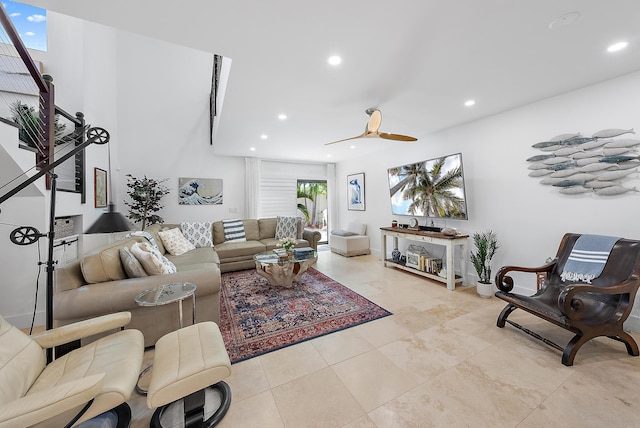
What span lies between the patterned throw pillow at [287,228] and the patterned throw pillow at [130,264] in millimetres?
3229

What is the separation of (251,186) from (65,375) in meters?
4.98

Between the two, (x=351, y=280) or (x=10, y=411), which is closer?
(x=10, y=411)

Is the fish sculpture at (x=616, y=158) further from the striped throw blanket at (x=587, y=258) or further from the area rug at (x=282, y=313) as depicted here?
the area rug at (x=282, y=313)

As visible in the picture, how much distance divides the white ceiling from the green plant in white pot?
5.96ft

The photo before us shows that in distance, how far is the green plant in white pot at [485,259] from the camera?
125 inches

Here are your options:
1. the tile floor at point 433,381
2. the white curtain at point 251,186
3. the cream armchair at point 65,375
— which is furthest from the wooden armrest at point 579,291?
the white curtain at point 251,186

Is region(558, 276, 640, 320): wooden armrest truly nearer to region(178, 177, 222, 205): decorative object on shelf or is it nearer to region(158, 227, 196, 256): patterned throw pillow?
region(158, 227, 196, 256): patterned throw pillow

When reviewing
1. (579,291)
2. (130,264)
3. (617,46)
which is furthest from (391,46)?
(130,264)

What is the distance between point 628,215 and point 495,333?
1838mm

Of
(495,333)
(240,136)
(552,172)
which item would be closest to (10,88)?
(240,136)

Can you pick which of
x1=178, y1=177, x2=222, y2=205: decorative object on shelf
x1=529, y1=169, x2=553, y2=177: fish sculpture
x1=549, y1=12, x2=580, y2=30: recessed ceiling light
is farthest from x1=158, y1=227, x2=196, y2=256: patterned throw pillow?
x1=529, y1=169, x2=553, y2=177: fish sculpture

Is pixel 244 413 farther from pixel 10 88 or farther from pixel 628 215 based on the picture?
pixel 10 88

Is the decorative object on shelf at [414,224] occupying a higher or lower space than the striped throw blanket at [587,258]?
higher

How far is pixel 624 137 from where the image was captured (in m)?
2.38
